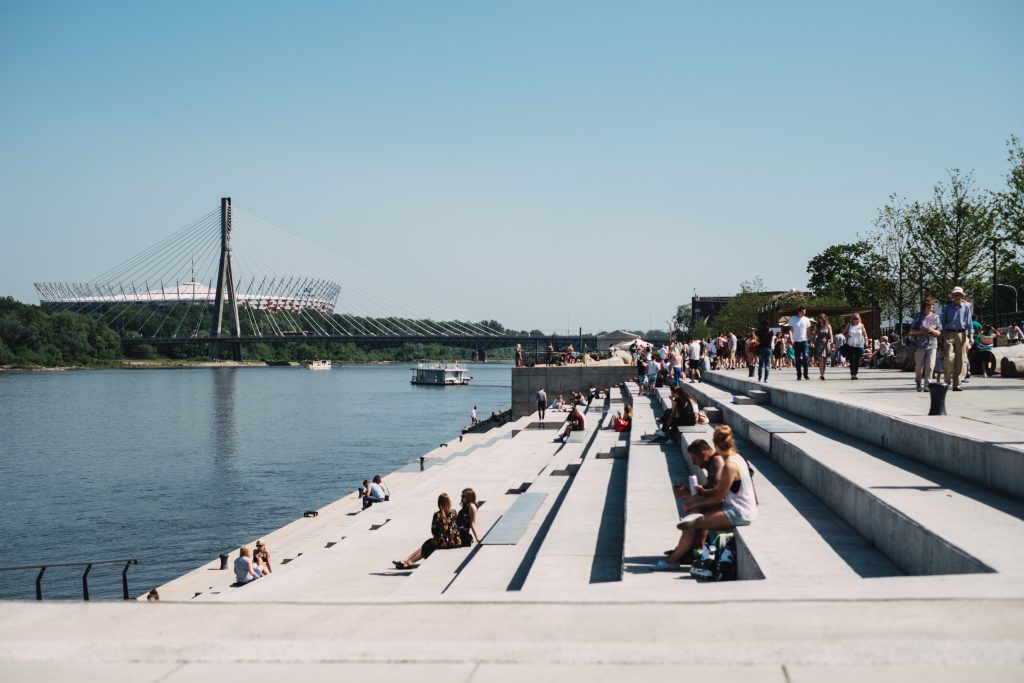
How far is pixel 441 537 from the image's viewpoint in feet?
37.1

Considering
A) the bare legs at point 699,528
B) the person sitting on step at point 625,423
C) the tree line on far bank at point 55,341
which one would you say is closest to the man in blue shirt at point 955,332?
the person sitting on step at point 625,423

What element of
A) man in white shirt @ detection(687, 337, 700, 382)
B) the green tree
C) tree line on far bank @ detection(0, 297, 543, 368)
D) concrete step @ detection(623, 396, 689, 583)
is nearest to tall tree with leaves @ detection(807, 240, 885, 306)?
the green tree

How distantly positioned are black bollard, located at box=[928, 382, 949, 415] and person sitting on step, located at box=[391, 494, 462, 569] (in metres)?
5.14

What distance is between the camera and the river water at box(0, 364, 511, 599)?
2367cm

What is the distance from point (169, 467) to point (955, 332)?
31557 mm

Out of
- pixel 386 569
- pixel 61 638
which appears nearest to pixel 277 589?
pixel 386 569

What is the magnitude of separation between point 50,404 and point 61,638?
7087cm

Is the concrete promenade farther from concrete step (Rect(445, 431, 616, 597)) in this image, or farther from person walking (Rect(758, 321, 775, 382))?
person walking (Rect(758, 321, 775, 382))

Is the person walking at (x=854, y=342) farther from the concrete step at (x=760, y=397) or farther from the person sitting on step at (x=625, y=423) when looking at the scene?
the person sitting on step at (x=625, y=423)

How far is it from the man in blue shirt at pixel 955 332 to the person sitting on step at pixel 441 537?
24.5 ft

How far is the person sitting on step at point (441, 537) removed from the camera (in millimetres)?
11234

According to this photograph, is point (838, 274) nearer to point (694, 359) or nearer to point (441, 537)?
point (694, 359)

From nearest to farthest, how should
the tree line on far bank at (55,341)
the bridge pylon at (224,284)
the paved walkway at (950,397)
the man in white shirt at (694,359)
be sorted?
the paved walkway at (950,397)
the man in white shirt at (694,359)
the bridge pylon at (224,284)
the tree line on far bank at (55,341)

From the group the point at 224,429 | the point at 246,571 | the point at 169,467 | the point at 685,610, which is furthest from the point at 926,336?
the point at 224,429
